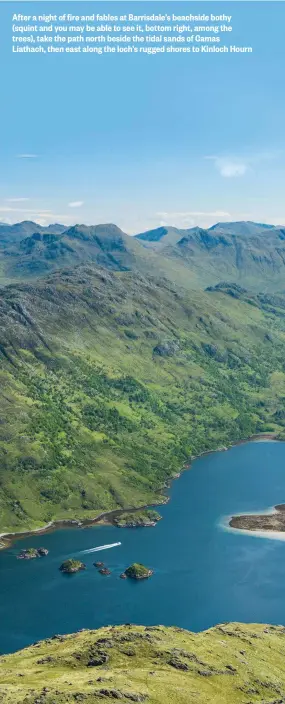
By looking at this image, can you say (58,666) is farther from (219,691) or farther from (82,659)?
(219,691)

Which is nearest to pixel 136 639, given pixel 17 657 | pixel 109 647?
pixel 109 647

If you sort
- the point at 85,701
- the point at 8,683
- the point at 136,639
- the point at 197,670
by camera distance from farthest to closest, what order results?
the point at 136,639 → the point at 197,670 → the point at 8,683 → the point at 85,701

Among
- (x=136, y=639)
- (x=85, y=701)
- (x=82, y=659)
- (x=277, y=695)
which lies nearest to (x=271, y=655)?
(x=277, y=695)

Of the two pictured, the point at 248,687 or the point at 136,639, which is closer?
the point at 248,687

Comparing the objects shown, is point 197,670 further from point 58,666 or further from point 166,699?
point 58,666

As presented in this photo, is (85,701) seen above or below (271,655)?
above

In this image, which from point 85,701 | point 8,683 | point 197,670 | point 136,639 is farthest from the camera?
point 136,639
